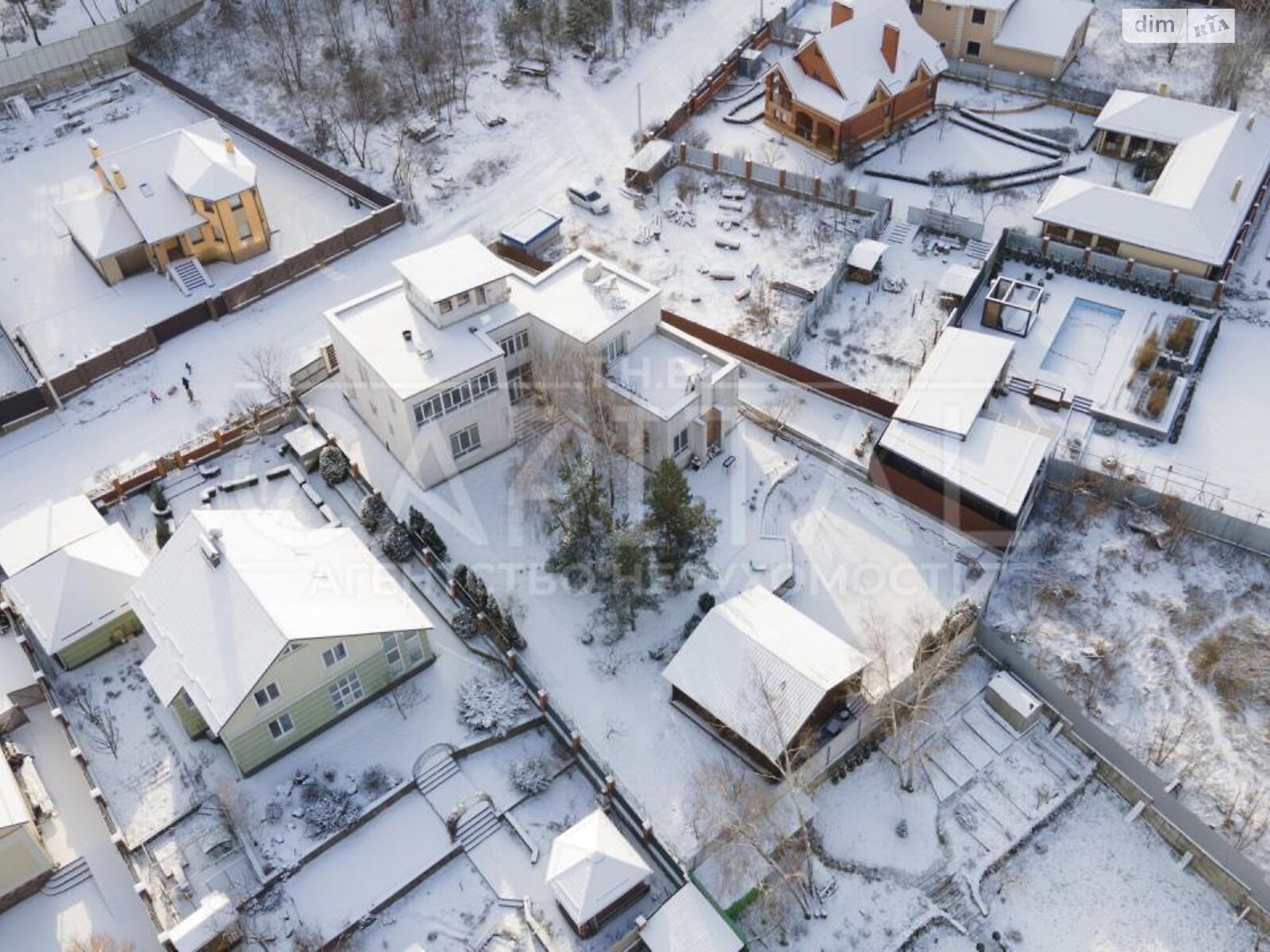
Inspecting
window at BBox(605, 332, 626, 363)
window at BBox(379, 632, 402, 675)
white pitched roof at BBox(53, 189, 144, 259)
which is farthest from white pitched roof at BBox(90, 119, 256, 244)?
window at BBox(379, 632, 402, 675)

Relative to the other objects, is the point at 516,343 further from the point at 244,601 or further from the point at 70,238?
the point at 70,238

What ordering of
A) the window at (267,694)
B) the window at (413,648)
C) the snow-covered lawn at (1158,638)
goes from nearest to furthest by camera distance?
the window at (267,694) → the snow-covered lawn at (1158,638) → the window at (413,648)

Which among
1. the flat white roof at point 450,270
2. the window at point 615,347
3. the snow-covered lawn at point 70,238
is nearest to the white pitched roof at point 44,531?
the snow-covered lawn at point 70,238

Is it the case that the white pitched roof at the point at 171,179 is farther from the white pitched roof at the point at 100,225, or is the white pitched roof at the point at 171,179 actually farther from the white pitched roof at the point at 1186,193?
the white pitched roof at the point at 1186,193

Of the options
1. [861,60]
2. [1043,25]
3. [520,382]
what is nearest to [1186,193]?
[1043,25]

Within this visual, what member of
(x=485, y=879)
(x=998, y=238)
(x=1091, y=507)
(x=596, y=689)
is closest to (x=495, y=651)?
(x=596, y=689)

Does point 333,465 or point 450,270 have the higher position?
point 450,270
